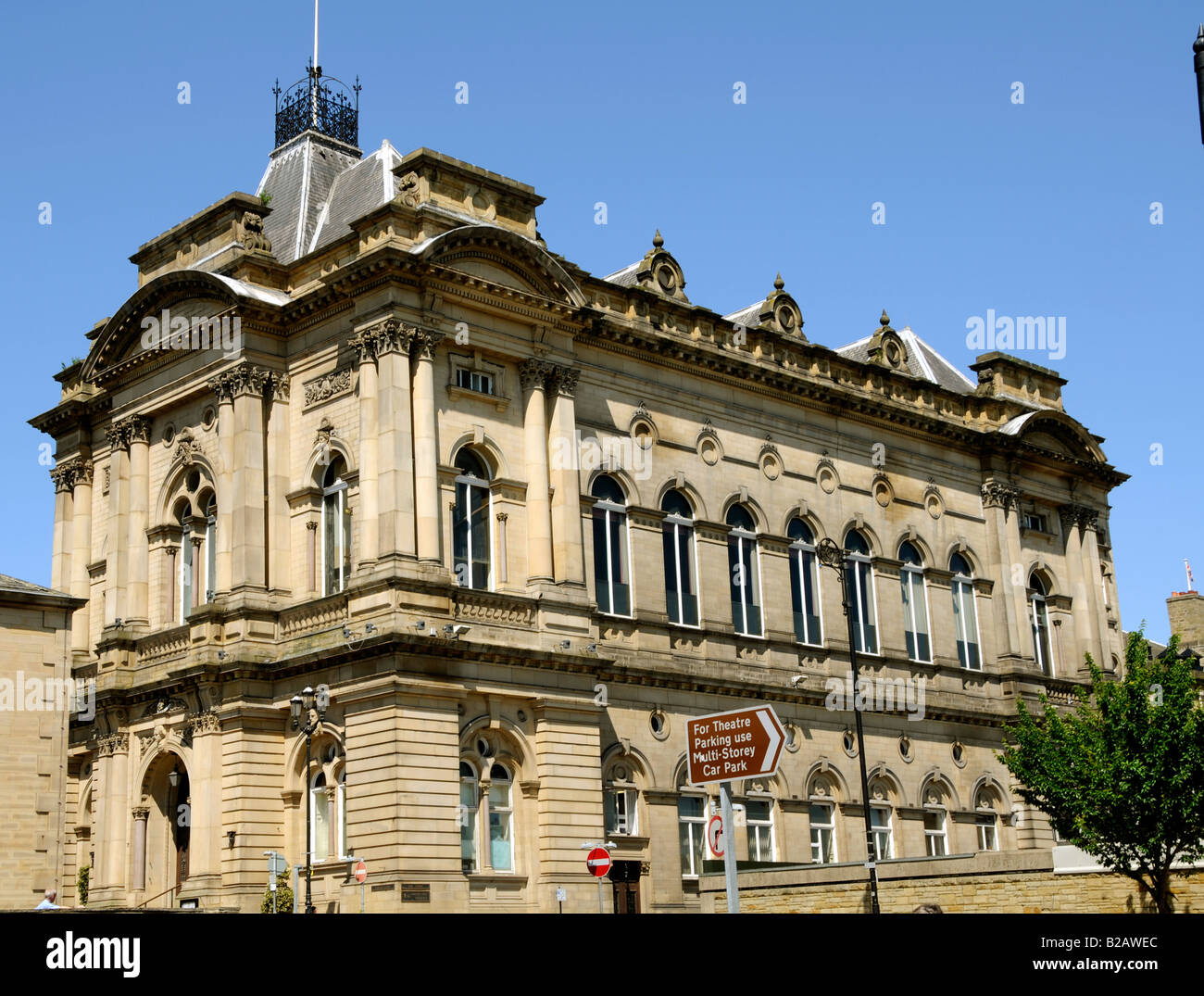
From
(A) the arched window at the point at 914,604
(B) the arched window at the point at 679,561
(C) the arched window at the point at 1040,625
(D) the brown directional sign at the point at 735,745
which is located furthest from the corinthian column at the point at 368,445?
(C) the arched window at the point at 1040,625

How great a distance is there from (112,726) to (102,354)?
1027 cm

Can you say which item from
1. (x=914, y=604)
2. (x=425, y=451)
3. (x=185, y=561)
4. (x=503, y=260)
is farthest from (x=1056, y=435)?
(x=185, y=561)

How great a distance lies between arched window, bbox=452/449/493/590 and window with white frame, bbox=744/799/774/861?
1017 centimetres

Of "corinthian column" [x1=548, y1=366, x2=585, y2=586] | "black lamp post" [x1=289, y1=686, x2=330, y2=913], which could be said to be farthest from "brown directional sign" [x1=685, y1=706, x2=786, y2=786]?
"corinthian column" [x1=548, y1=366, x2=585, y2=586]

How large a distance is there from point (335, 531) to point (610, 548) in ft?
24.0

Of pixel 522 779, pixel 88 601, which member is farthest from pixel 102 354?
pixel 522 779

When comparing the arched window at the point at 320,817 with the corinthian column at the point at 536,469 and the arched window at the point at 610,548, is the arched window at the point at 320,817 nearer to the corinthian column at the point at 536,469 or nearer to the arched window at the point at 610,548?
the corinthian column at the point at 536,469

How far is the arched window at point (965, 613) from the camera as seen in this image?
165 ft

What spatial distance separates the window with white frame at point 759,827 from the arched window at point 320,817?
11.6m

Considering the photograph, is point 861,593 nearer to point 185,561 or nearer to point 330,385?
point 330,385

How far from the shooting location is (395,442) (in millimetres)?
35094

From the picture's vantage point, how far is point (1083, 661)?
53688 millimetres

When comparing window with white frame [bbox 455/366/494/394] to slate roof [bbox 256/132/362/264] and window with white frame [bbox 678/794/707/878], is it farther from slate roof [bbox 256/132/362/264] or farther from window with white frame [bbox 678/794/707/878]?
window with white frame [bbox 678/794/707/878]

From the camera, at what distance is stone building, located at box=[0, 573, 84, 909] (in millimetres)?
29438
